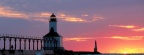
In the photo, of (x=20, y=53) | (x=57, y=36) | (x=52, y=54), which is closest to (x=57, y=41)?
(x=57, y=36)

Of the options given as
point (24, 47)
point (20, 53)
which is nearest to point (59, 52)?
point (24, 47)

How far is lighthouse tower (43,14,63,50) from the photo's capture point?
189 meters

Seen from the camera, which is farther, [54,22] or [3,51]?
[54,22]

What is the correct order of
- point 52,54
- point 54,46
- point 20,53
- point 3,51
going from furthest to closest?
point 54,46
point 52,54
point 20,53
point 3,51

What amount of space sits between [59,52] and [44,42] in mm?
12866

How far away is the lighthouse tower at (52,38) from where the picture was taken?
619ft

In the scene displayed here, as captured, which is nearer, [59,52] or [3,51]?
[3,51]

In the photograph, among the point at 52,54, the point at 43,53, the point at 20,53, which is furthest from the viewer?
the point at 52,54

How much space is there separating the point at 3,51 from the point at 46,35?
56.0 metres

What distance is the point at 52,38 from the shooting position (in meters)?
188

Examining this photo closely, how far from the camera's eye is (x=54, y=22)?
19162cm

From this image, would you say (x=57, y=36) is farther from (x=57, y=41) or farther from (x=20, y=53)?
(x=20, y=53)

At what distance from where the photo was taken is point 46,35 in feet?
627

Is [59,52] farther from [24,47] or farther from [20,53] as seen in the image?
[20,53]
